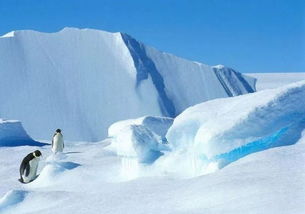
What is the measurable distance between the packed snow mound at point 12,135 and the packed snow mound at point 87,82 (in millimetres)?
6241

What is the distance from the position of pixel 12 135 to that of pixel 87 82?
10352 mm

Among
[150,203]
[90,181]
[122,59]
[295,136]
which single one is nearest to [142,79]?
[122,59]

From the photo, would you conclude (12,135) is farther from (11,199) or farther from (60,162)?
(11,199)

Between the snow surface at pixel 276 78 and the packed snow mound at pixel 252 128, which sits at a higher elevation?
the packed snow mound at pixel 252 128

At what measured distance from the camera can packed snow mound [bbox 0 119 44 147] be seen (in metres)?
15.1

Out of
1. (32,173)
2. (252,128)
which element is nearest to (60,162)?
(32,173)

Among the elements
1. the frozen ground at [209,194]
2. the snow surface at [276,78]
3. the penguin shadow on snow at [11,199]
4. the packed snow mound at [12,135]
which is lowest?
the snow surface at [276,78]

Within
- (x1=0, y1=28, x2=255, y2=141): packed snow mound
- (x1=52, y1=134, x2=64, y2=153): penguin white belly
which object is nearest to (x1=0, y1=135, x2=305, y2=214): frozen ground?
(x1=52, y1=134, x2=64, y2=153): penguin white belly

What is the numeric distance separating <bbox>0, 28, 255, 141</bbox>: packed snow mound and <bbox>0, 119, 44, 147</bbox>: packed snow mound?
624cm

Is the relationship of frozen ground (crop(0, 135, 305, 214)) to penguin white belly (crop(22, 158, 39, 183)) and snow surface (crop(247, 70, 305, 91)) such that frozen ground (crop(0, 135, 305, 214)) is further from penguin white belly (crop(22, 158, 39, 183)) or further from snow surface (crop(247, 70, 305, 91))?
snow surface (crop(247, 70, 305, 91))

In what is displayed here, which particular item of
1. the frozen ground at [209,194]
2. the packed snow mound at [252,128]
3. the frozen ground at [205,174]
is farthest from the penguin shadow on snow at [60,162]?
the packed snow mound at [252,128]

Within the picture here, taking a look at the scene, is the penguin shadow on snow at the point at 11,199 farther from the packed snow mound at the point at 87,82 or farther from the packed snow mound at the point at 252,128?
the packed snow mound at the point at 87,82

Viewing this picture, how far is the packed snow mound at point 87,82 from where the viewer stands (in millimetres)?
23266

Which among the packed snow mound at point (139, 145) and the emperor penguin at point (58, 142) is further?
the emperor penguin at point (58, 142)
